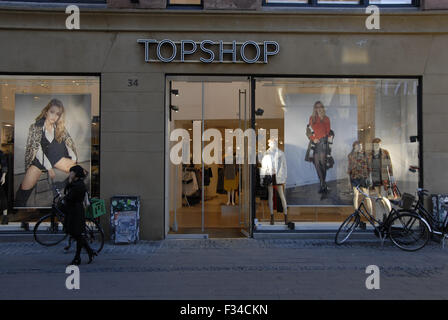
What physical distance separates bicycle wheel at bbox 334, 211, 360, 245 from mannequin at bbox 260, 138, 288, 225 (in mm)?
1532

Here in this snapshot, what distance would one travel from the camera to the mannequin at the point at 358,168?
1050 cm

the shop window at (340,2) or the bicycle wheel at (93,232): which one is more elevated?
the shop window at (340,2)

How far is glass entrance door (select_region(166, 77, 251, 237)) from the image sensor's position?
1053cm

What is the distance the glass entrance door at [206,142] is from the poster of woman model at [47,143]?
7.33ft

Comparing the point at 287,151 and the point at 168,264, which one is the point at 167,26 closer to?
the point at 287,151

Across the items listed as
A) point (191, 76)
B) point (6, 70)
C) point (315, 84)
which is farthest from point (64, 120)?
point (315, 84)

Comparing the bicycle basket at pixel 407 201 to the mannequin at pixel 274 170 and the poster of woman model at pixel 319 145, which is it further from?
the mannequin at pixel 274 170

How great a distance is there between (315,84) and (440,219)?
4.42 metres

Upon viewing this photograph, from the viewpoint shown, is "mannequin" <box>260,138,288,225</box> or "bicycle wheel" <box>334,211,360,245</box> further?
"mannequin" <box>260,138,288,225</box>

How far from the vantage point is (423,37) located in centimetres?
998

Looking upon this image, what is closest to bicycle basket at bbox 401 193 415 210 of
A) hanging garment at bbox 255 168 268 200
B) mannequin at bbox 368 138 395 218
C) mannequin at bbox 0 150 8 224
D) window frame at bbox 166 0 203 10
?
mannequin at bbox 368 138 395 218

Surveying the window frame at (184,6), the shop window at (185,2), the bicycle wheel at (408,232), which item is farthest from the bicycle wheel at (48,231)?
the bicycle wheel at (408,232)

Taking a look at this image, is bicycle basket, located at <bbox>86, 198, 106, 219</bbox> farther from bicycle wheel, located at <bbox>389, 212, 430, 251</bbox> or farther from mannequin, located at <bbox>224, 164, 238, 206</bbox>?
bicycle wheel, located at <bbox>389, 212, 430, 251</bbox>
